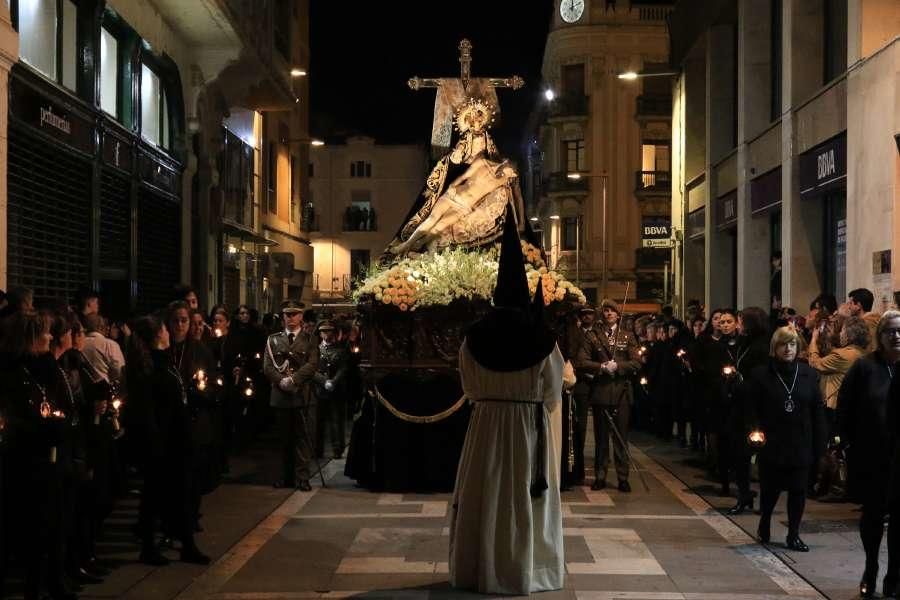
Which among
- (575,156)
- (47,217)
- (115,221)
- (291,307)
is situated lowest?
(291,307)

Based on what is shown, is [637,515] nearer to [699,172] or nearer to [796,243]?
[796,243]

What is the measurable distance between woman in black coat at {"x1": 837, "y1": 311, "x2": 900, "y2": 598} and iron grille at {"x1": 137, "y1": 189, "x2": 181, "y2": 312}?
13.9 metres

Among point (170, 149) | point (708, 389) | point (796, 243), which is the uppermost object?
point (170, 149)

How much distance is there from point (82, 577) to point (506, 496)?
313 centimetres

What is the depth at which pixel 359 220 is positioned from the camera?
234ft

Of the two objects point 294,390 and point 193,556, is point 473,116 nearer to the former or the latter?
point 294,390

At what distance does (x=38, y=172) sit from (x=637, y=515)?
28.4ft

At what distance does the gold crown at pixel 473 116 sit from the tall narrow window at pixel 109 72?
6362 mm

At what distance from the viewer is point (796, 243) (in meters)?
21.1

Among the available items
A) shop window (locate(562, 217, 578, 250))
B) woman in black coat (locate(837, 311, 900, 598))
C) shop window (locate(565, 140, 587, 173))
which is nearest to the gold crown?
woman in black coat (locate(837, 311, 900, 598))

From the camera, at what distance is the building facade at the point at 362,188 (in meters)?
71.1

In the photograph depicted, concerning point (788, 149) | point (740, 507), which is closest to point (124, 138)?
point (788, 149)

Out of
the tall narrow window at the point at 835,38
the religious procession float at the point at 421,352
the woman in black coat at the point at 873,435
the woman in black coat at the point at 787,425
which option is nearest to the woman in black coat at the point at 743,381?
the woman in black coat at the point at 787,425

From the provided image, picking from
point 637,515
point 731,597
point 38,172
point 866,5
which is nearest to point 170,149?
point 38,172
